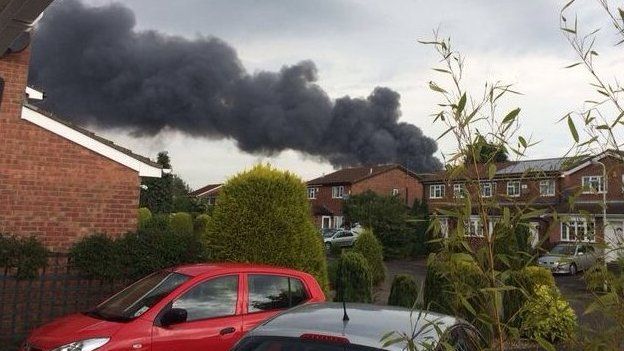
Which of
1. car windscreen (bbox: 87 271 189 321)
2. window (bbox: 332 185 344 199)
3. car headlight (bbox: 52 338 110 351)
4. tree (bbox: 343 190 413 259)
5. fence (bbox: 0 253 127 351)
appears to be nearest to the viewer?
car headlight (bbox: 52 338 110 351)

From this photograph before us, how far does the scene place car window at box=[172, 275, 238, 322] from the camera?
5.92 metres

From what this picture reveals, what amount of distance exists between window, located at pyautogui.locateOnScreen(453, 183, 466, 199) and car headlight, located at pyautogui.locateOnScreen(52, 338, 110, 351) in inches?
165

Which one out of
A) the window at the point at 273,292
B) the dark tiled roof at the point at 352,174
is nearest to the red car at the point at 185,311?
the window at the point at 273,292

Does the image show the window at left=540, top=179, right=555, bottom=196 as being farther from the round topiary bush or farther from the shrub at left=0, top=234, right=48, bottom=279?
the shrub at left=0, top=234, right=48, bottom=279

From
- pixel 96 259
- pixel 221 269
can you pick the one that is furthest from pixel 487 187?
pixel 96 259

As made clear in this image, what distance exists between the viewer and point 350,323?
12.0 feet

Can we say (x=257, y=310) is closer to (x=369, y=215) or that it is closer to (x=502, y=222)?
(x=502, y=222)

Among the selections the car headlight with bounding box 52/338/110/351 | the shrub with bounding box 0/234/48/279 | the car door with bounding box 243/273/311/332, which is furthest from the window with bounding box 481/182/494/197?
the shrub with bounding box 0/234/48/279

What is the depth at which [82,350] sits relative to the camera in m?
5.14

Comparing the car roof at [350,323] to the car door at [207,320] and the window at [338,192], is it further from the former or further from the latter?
the window at [338,192]

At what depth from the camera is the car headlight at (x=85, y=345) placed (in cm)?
516

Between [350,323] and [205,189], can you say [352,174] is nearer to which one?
[205,189]

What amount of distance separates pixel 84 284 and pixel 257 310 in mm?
4217

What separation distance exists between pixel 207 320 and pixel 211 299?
10.8 inches
